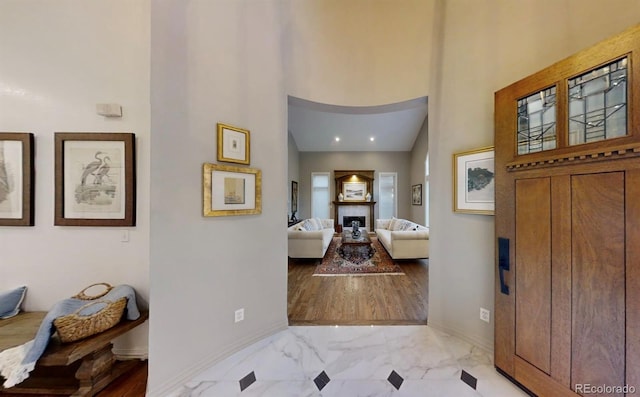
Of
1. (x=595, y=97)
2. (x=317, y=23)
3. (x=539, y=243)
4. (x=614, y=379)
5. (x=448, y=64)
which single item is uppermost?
(x=317, y=23)

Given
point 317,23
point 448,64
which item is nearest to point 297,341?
point 448,64

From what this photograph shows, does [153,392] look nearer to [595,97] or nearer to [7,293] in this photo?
[7,293]

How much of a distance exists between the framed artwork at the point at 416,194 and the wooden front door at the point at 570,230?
21.6 ft

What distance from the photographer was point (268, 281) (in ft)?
6.86

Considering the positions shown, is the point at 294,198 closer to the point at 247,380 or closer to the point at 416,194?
the point at 416,194

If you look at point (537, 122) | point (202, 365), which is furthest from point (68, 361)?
point (537, 122)

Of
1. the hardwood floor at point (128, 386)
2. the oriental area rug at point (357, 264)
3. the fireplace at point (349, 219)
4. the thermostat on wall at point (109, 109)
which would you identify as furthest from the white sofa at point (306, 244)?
the fireplace at point (349, 219)

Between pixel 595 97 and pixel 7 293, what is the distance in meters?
4.36

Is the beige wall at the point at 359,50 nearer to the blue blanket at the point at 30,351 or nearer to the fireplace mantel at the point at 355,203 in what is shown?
the blue blanket at the point at 30,351

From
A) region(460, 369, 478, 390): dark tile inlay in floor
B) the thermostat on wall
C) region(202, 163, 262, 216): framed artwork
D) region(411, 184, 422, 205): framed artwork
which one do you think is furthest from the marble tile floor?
region(411, 184, 422, 205): framed artwork

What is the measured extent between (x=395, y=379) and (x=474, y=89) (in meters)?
2.55

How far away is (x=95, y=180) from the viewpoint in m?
1.79

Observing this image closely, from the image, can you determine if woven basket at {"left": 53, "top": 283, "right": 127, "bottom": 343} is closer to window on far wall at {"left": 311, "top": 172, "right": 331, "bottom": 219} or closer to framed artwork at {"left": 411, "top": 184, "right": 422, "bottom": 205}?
window on far wall at {"left": 311, "top": 172, "right": 331, "bottom": 219}

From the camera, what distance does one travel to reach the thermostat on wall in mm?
1721
